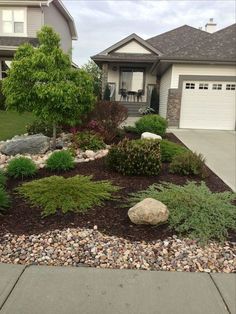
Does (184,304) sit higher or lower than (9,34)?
lower

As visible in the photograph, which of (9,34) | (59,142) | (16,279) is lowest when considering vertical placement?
(16,279)

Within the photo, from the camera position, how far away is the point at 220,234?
3922 mm

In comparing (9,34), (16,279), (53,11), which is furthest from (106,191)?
(53,11)

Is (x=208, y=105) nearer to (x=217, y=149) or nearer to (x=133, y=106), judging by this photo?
(x=217, y=149)

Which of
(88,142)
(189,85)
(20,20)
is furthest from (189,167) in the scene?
(20,20)

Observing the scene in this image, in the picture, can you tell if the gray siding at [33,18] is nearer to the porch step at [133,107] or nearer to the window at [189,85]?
the porch step at [133,107]

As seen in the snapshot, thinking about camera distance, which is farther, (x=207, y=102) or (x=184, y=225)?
(x=207, y=102)

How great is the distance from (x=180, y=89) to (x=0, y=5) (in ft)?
40.0

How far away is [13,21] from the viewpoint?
19.8 meters

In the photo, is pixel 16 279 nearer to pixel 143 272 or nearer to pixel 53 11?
pixel 143 272

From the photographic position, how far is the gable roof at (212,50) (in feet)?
46.9

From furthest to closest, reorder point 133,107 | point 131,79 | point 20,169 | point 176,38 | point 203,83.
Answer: point 176,38 → point 131,79 → point 133,107 → point 203,83 → point 20,169

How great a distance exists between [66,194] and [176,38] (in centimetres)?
2137

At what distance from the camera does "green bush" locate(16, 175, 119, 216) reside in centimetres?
447
